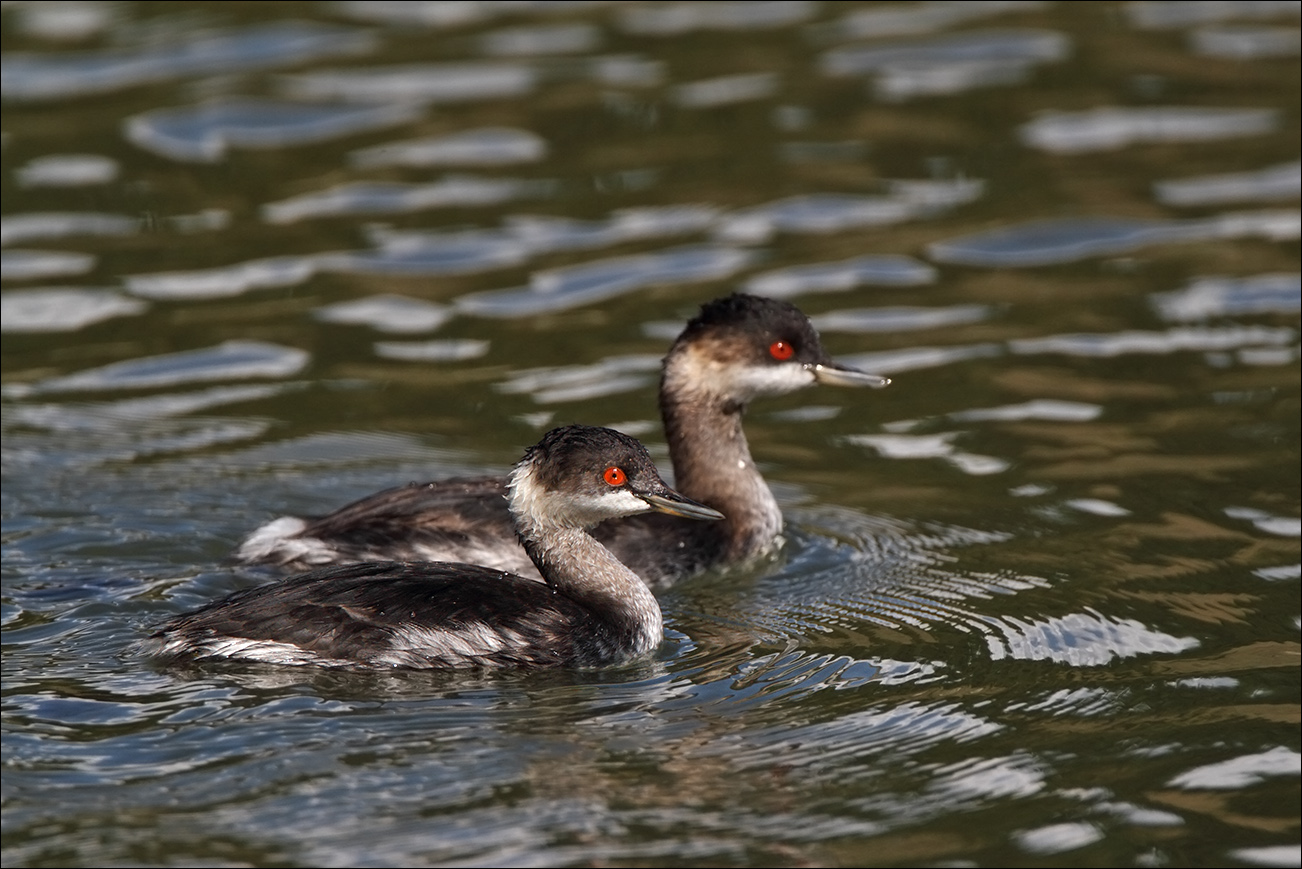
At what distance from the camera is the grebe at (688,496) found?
877 centimetres

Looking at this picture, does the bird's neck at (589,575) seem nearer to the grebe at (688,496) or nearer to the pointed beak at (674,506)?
the pointed beak at (674,506)

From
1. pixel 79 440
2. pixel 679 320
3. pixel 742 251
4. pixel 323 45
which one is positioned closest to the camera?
pixel 79 440

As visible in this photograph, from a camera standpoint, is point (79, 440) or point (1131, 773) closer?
point (1131, 773)

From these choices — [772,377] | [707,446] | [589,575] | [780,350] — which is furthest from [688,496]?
[589,575]

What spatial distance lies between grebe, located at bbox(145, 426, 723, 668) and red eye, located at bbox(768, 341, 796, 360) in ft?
5.37

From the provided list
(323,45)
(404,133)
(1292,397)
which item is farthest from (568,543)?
(323,45)

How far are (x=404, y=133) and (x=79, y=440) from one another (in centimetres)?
480

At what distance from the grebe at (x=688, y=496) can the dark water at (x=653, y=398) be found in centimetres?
28

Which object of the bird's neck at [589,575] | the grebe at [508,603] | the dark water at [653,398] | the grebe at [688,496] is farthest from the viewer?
the grebe at [688,496]

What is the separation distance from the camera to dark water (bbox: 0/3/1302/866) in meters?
6.56

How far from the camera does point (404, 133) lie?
14602 mm

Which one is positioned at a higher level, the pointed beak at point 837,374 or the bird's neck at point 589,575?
the pointed beak at point 837,374

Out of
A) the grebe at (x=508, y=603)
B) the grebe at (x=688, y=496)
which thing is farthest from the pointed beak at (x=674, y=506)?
the grebe at (x=688, y=496)

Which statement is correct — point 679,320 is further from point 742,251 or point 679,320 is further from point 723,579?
point 723,579
